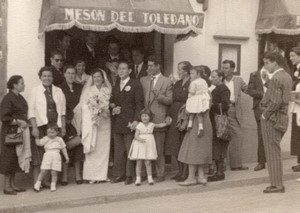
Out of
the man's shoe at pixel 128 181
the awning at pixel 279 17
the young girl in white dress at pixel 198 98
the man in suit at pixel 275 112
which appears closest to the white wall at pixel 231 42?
the awning at pixel 279 17

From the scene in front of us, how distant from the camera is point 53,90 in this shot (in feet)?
32.9

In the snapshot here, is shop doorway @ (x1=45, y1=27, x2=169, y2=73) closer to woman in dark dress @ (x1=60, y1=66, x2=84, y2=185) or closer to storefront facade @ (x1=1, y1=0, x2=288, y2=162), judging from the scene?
storefront facade @ (x1=1, y1=0, x2=288, y2=162)

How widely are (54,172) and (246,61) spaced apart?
4.88 meters

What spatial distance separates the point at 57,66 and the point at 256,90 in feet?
Answer: 11.4

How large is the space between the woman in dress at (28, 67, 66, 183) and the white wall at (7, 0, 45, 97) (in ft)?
2.96

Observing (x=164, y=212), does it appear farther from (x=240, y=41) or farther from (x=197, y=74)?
(x=240, y=41)

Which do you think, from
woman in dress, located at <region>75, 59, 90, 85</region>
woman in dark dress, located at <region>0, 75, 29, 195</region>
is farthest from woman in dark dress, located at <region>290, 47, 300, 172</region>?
woman in dark dress, located at <region>0, 75, 29, 195</region>

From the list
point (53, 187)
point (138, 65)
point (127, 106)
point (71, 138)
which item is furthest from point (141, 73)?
point (53, 187)

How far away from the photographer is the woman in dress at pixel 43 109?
32.4 ft

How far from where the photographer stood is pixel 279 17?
1244 cm

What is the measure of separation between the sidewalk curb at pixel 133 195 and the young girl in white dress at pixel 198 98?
0.92 m

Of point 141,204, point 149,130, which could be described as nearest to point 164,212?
point 141,204

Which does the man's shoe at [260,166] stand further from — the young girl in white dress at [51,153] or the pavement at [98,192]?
the young girl in white dress at [51,153]

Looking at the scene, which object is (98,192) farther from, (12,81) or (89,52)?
(89,52)
